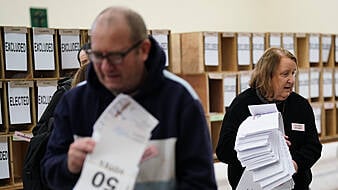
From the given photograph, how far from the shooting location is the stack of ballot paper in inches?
83.7

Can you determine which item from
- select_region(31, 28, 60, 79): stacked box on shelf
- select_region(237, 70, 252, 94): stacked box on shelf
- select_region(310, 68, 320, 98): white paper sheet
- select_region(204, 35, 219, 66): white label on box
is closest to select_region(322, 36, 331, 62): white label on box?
select_region(310, 68, 320, 98): white paper sheet

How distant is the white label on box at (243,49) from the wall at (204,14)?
1.01 meters

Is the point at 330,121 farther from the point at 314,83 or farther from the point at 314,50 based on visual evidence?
the point at 314,50

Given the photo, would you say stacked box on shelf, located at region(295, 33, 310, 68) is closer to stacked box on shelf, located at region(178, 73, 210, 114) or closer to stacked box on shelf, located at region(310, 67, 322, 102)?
stacked box on shelf, located at region(310, 67, 322, 102)

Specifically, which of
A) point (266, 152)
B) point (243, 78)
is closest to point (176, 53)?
point (243, 78)

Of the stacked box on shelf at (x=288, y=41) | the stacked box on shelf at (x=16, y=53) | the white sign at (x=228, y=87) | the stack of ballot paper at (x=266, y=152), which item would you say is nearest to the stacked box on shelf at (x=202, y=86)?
the white sign at (x=228, y=87)

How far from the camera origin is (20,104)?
3.36 meters

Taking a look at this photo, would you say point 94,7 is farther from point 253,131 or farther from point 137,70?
point 137,70

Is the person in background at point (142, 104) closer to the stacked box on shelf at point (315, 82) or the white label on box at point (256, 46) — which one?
the white label on box at point (256, 46)

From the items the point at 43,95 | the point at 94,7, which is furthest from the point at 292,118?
the point at 94,7

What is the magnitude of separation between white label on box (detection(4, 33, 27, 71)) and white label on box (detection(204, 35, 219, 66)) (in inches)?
59.6

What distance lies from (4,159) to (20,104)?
37 centimetres

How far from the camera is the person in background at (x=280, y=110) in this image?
2.39 metres

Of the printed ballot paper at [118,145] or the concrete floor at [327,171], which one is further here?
the concrete floor at [327,171]
